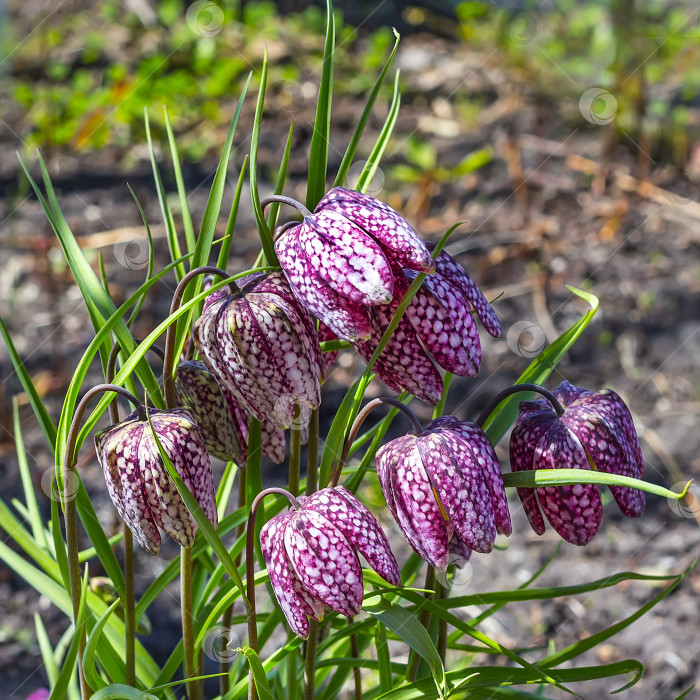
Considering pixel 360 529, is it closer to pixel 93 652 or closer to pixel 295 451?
pixel 295 451

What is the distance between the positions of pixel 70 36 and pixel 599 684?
A: 147 inches

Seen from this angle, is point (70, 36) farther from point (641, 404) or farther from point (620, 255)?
point (641, 404)

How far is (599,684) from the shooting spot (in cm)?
181

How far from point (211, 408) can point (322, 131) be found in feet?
1.10

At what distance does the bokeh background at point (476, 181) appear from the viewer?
208 cm

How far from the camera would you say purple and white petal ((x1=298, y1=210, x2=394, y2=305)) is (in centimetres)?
84

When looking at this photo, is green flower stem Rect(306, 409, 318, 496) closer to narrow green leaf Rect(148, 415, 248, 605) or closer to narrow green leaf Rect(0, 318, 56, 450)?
narrow green leaf Rect(148, 415, 248, 605)

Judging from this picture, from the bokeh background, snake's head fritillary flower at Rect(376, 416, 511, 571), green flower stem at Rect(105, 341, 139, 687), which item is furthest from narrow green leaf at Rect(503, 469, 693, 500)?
the bokeh background

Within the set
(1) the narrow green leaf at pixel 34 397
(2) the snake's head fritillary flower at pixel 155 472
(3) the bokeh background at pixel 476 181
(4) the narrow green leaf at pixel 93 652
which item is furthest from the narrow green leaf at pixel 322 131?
(3) the bokeh background at pixel 476 181

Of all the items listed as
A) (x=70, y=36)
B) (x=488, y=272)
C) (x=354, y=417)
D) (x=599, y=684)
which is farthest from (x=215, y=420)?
(x=70, y=36)

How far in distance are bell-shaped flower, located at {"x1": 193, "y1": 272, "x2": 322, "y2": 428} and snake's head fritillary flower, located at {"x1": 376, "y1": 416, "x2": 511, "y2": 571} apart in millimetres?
122

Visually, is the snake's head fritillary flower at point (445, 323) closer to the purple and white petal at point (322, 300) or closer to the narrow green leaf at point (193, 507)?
the purple and white petal at point (322, 300)

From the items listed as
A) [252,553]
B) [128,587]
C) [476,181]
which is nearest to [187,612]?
[128,587]

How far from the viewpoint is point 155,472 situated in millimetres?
903
